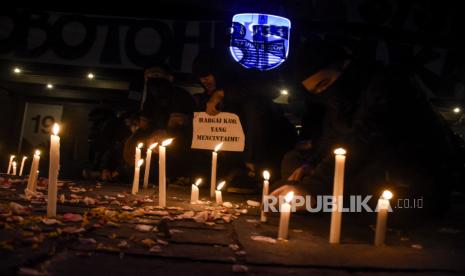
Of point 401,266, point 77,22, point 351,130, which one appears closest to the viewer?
point 401,266

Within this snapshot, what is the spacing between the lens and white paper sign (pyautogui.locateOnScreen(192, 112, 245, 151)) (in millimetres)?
6828

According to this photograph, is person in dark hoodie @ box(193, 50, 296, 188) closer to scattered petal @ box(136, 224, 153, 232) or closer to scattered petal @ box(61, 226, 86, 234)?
scattered petal @ box(136, 224, 153, 232)

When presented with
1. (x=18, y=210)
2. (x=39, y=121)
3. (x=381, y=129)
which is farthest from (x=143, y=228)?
(x=39, y=121)

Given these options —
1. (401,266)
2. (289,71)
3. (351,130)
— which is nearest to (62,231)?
(401,266)

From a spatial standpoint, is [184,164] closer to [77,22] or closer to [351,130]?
[351,130]

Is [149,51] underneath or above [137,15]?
underneath

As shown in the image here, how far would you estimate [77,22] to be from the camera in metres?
9.62

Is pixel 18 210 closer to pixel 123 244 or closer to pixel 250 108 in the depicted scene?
pixel 123 244

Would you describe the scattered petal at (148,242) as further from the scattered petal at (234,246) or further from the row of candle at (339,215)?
the row of candle at (339,215)

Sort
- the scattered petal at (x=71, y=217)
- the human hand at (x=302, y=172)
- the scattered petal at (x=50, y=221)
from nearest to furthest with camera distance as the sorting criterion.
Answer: the scattered petal at (x=50, y=221), the scattered petal at (x=71, y=217), the human hand at (x=302, y=172)

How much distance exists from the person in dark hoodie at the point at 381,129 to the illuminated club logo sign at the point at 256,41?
10.6ft

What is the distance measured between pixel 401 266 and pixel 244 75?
5822 millimetres

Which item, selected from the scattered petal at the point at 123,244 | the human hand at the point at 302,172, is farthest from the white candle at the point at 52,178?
the human hand at the point at 302,172

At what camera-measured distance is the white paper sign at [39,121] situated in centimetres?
1457
